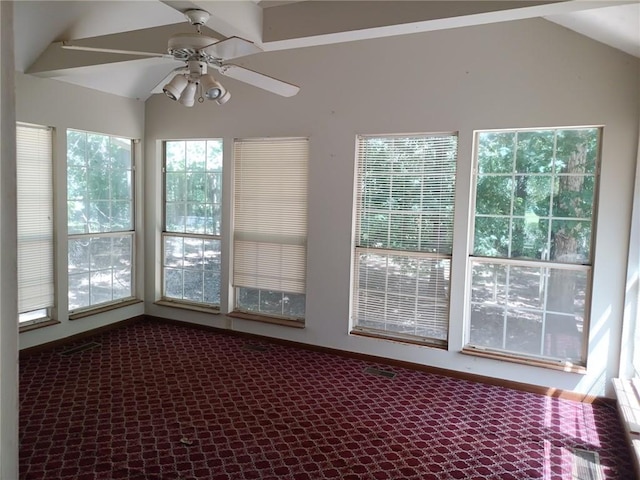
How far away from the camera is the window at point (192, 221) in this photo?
5156 mm

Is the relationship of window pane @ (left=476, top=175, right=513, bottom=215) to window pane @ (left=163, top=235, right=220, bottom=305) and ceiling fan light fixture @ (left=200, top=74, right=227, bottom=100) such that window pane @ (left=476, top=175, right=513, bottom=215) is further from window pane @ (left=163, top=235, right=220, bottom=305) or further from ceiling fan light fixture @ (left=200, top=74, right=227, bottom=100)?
window pane @ (left=163, top=235, right=220, bottom=305)

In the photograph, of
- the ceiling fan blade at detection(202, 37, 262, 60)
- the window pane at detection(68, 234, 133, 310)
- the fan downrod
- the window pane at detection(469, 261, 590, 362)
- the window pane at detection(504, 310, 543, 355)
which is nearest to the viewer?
the ceiling fan blade at detection(202, 37, 262, 60)

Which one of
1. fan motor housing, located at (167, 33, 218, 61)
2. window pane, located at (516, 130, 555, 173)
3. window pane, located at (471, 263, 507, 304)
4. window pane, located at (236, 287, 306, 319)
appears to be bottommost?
window pane, located at (236, 287, 306, 319)

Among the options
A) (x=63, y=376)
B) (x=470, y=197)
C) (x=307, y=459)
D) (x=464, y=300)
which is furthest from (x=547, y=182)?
(x=63, y=376)

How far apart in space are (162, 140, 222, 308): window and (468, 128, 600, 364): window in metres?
2.86

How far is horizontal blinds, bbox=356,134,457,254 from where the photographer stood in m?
4.03

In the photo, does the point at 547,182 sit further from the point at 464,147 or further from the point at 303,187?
the point at 303,187

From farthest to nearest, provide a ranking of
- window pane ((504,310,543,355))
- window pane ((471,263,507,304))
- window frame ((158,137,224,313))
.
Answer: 1. window frame ((158,137,224,313))
2. window pane ((471,263,507,304))
3. window pane ((504,310,543,355))

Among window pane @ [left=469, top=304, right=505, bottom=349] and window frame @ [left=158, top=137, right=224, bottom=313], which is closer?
window pane @ [left=469, top=304, right=505, bottom=349]

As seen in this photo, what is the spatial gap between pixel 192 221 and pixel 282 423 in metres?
2.92

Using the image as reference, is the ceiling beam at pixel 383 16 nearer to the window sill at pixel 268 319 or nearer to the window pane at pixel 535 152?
the window pane at pixel 535 152

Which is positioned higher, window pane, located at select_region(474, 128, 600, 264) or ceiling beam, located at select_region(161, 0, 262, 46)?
ceiling beam, located at select_region(161, 0, 262, 46)

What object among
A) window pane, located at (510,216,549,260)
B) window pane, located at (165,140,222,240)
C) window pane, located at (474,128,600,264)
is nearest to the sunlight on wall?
window pane, located at (474,128,600,264)

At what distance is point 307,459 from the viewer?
277 cm
